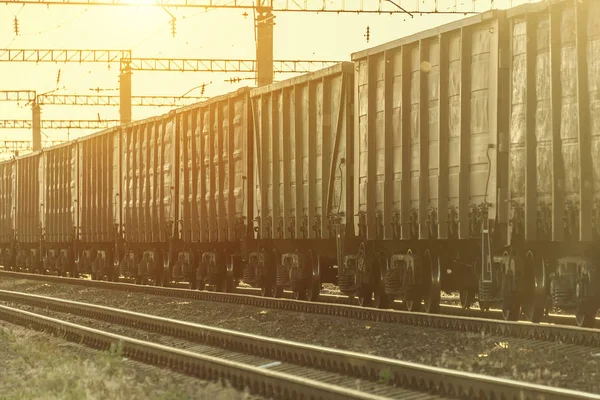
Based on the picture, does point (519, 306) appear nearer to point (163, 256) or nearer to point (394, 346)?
point (394, 346)

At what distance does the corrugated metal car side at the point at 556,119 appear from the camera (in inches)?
463

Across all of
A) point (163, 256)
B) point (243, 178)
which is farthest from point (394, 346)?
point (163, 256)

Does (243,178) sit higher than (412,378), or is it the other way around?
(243,178)

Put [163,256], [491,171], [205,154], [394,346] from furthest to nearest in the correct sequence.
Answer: [163,256]
[205,154]
[491,171]
[394,346]

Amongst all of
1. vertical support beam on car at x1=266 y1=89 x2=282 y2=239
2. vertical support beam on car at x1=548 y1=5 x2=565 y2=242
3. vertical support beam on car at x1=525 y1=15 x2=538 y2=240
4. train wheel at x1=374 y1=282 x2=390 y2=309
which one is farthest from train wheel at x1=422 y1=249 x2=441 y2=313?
vertical support beam on car at x1=266 y1=89 x2=282 y2=239

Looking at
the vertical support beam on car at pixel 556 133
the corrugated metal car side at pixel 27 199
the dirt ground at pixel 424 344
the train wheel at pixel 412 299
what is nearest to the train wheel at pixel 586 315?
the vertical support beam on car at pixel 556 133

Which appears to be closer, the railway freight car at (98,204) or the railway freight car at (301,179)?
the railway freight car at (301,179)

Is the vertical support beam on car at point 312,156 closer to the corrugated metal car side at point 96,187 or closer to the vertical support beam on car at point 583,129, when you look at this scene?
the vertical support beam on car at point 583,129

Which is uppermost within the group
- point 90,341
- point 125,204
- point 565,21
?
point 565,21

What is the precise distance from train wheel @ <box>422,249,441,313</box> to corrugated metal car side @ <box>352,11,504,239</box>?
620 millimetres

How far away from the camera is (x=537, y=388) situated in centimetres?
756

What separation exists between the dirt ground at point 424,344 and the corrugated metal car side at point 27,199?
58.7ft

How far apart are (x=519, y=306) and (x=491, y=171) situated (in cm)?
192

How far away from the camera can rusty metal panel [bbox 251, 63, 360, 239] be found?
17.3 m
